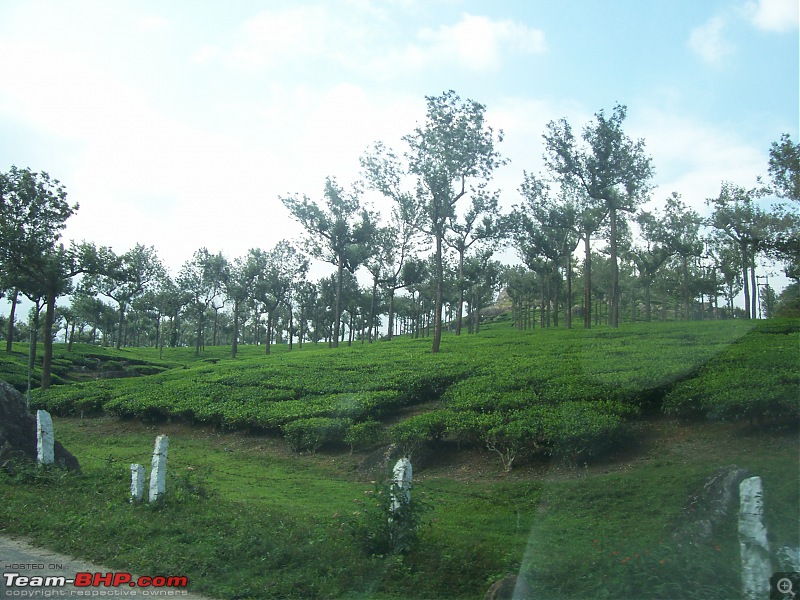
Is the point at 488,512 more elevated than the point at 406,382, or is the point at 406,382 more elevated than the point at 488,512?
the point at 406,382

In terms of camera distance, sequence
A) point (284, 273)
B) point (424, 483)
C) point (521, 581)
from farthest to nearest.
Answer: point (284, 273), point (424, 483), point (521, 581)

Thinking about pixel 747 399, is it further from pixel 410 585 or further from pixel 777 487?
pixel 410 585

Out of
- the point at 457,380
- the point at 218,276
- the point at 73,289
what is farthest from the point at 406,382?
the point at 218,276

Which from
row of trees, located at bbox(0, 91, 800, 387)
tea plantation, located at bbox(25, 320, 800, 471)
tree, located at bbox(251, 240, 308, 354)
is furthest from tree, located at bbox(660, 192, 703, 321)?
tree, located at bbox(251, 240, 308, 354)

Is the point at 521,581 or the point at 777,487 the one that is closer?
the point at 521,581

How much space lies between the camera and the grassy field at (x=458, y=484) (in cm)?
645

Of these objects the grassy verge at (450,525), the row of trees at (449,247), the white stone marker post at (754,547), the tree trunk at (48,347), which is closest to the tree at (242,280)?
the row of trees at (449,247)

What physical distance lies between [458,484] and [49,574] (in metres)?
6.38

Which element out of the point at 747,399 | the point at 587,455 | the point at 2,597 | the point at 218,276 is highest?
the point at 218,276

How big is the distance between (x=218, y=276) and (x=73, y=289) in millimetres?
23597

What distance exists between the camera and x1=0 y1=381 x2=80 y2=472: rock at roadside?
466 inches

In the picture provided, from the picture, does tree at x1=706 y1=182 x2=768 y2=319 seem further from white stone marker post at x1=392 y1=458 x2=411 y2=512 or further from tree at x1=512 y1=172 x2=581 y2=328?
white stone marker post at x1=392 y1=458 x2=411 y2=512

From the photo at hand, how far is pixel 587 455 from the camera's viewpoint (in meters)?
10.5

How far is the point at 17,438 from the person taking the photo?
12.4m
